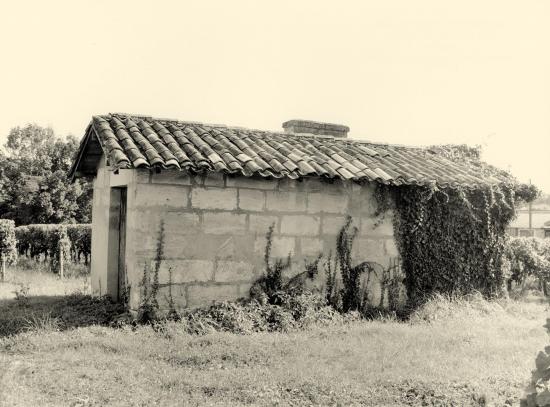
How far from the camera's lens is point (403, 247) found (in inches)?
→ 376

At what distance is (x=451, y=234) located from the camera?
9.81 meters

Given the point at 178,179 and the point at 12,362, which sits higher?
the point at 178,179

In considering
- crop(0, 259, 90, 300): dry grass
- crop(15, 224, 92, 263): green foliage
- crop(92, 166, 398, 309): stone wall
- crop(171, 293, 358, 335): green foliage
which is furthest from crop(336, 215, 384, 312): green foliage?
crop(15, 224, 92, 263): green foliage

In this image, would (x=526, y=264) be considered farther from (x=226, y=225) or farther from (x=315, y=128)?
(x=226, y=225)

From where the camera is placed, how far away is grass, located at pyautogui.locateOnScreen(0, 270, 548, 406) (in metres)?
5.17

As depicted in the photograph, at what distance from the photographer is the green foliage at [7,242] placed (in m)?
14.6

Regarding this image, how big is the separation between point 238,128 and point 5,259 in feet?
28.4

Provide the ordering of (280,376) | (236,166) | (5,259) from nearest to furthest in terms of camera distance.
Result: (280,376), (236,166), (5,259)

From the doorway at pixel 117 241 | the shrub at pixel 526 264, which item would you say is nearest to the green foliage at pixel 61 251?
the doorway at pixel 117 241

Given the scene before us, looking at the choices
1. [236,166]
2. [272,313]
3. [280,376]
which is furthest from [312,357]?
[236,166]

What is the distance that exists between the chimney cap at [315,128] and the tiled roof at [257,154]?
1020 millimetres

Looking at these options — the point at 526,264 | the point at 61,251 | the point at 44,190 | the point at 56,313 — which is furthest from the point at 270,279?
the point at 44,190

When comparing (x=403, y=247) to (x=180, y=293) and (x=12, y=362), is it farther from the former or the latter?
(x=12, y=362)

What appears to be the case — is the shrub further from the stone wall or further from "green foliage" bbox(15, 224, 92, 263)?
"green foliage" bbox(15, 224, 92, 263)
